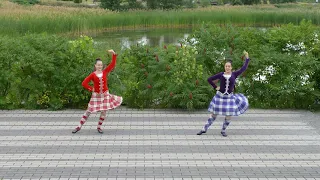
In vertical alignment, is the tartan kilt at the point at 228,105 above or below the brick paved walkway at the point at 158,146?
above

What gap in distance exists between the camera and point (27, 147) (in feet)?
31.1

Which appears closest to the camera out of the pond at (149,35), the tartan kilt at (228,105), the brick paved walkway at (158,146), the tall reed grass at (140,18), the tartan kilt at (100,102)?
the brick paved walkway at (158,146)

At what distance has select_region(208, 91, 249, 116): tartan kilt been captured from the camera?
9984 millimetres

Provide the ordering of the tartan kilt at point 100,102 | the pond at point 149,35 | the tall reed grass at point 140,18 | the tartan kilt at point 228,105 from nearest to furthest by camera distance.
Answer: the tartan kilt at point 228,105
the tartan kilt at point 100,102
the pond at point 149,35
the tall reed grass at point 140,18

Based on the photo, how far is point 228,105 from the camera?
32.9 ft

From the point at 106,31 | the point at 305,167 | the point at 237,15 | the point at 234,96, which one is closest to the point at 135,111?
the point at 234,96

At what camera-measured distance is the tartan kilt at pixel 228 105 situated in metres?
9.98

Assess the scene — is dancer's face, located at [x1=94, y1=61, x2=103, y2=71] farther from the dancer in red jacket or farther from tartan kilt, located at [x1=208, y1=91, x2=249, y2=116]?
tartan kilt, located at [x1=208, y1=91, x2=249, y2=116]

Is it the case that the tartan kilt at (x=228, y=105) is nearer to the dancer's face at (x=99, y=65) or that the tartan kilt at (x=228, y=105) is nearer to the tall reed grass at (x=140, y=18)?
the dancer's face at (x=99, y=65)

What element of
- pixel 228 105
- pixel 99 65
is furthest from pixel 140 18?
pixel 228 105

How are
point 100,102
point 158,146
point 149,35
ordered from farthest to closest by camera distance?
point 149,35, point 100,102, point 158,146

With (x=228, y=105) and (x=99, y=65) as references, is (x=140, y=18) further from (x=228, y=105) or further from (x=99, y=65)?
(x=228, y=105)

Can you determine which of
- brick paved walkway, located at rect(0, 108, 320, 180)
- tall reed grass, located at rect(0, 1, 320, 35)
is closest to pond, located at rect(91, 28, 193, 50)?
tall reed grass, located at rect(0, 1, 320, 35)

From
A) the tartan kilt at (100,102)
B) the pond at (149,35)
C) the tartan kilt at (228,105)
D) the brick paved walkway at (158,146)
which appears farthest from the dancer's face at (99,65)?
the pond at (149,35)
